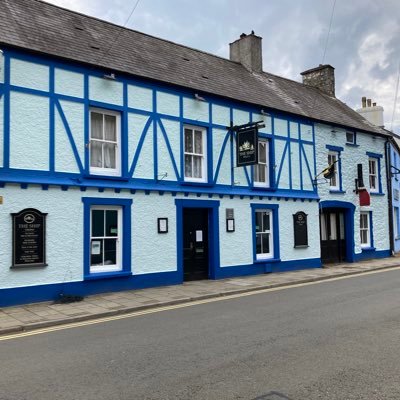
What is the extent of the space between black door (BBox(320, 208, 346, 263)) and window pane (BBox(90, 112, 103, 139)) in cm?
1099

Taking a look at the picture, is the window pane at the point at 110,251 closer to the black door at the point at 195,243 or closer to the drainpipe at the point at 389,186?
the black door at the point at 195,243

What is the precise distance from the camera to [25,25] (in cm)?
1184

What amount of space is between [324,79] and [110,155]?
52.2 ft

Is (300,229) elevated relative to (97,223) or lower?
lower

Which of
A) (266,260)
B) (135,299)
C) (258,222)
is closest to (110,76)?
(135,299)

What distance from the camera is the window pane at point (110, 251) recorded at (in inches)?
472

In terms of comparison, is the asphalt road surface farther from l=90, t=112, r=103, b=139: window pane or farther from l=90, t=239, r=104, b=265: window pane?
l=90, t=112, r=103, b=139: window pane

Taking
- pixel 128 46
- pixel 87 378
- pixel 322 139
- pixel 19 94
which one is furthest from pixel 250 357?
pixel 322 139

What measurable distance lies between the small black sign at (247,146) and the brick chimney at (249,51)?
6036 millimetres

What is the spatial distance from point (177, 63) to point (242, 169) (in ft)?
14.4

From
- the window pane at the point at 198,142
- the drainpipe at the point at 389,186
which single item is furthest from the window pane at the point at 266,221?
the drainpipe at the point at 389,186

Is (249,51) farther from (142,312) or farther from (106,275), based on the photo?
(142,312)

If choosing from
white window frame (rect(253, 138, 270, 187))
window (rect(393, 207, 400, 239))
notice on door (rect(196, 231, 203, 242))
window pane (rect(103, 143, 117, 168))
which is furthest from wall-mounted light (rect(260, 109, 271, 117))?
window (rect(393, 207, 400, 239))

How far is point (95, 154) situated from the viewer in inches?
472
